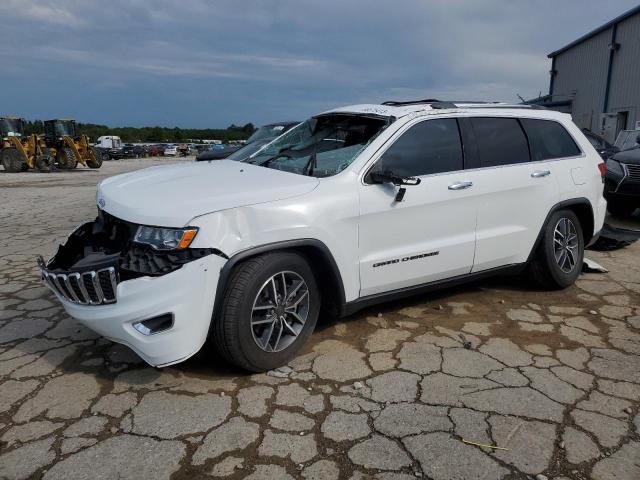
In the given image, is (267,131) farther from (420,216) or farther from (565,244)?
(420,216)

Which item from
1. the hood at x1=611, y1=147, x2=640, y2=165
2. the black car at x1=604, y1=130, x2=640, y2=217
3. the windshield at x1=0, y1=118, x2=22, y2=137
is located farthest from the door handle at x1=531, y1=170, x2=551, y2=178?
the windshield at x1=0, y1=118, x2=22, y2=137

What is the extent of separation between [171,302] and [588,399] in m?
2.43

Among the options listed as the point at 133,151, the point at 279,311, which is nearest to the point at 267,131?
the point at 279,311

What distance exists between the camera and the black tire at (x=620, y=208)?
846 centimetres

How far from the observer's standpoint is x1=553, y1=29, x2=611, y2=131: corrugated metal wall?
2230 centimetres

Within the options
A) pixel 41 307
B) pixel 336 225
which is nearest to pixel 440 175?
pixel 336 225

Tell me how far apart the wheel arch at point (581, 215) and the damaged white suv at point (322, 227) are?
1.3 inches

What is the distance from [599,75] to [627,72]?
247 cm

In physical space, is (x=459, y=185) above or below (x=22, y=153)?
above

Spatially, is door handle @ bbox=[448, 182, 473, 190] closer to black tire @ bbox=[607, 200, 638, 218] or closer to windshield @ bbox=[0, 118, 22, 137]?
black tire @ bbox=[607, 200, 638, 218]

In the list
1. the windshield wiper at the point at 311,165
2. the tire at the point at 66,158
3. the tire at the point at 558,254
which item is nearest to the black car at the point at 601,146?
the tire at the point at 558,254

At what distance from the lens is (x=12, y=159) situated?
23.6 metres

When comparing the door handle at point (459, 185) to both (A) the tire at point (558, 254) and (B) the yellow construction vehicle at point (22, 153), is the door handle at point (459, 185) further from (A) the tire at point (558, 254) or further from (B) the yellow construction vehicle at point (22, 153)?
(B) the yellow construction vehicle at point (22, 153)

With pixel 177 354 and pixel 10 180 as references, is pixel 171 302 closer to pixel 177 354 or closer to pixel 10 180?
pixel 177 354
